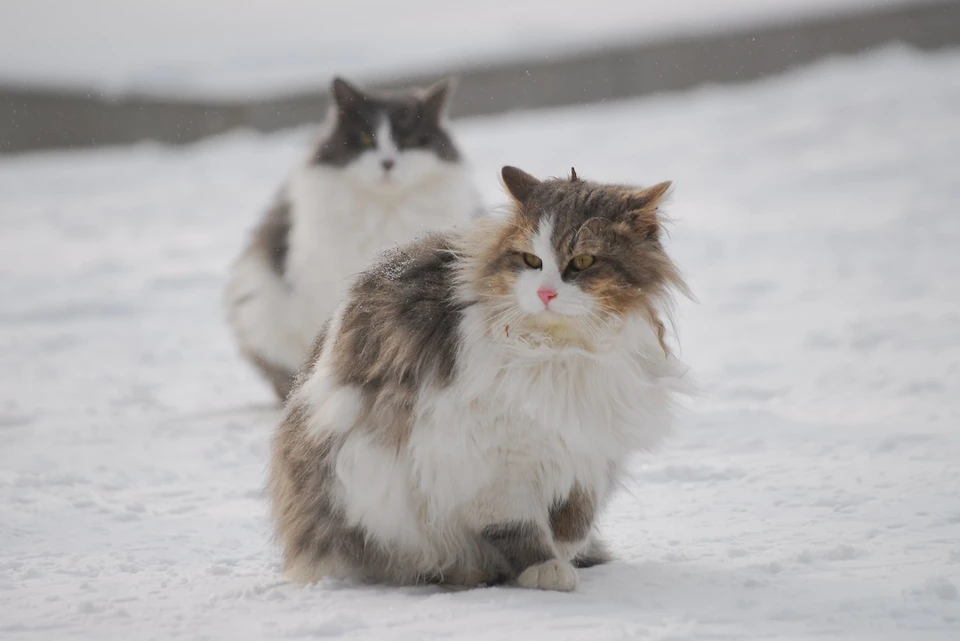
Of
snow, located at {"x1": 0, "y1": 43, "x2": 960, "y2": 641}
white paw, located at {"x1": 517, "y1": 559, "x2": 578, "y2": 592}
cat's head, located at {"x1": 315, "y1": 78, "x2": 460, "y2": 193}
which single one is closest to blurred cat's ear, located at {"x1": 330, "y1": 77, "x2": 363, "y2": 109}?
cat's head, located at {"x1": 315, "y1": 78, "x2": 460, "y2": 193}

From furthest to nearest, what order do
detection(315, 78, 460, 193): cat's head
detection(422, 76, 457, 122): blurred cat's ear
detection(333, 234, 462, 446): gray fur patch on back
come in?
detection(422, 76, 457, 122): blurred cat's ear → detection(315, 78, 460, 193): cat's head → detection(333, 234, 462, 446): gray fur patch on back

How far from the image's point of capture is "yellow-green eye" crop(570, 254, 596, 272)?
2652 mm

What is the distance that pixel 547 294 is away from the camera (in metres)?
2.60

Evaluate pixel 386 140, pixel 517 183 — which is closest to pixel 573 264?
pixel 517 183

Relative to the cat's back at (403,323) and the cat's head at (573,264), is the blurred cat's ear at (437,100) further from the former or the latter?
the cat's head at (573,264)

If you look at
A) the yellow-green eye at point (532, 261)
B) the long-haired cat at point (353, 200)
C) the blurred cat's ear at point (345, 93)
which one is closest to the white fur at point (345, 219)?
the long-haired cat at point (353, 200)

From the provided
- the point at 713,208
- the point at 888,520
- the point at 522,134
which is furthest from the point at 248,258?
the point at 522,134

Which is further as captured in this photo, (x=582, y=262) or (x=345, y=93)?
(x=345, y=93)

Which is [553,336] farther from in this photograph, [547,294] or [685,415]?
[685,415]

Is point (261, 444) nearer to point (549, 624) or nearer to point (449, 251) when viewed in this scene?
point (449, 251)

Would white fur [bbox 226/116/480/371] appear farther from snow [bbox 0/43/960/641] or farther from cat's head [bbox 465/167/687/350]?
cat's head [bbox 465/167/687/350]

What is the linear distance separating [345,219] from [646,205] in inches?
109

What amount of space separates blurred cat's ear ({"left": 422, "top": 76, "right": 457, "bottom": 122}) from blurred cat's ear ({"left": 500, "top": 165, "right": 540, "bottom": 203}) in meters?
2.68

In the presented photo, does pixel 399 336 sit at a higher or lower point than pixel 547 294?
lower
